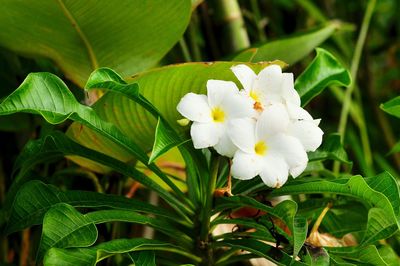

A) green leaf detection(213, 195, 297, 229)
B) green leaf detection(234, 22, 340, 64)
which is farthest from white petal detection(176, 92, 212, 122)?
green leaf detection(234, 22, 340, 64)

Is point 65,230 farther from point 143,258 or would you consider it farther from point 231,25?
point 231,25

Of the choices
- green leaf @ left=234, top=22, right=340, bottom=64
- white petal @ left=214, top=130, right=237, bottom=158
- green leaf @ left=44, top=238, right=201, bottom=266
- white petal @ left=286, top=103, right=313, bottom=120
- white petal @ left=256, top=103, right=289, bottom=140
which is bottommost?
green leaf @ left=44, top=238, right=201, bottom=266

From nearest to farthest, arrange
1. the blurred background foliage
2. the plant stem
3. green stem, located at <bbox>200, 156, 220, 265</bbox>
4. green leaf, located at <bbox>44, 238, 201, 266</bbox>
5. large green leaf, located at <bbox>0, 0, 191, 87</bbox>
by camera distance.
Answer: green leaf, located at <bbox>44, 238, 201, 266</bbox>, green stem, located at <bbox>200, 156, 220, 265</bbox>, large green leaf, located at <bbox>0, 0, 191, 87</bbox>, the blurred background foliage, the plant stem

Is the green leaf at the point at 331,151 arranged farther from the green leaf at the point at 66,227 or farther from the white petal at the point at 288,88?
the green leaf at the point at 66,227

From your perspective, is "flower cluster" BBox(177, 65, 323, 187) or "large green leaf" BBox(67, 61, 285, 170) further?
"large green leaf" BBox(67, 61, 285, 170)

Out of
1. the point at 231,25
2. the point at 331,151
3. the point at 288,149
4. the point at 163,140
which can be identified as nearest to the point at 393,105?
the point at 331,151

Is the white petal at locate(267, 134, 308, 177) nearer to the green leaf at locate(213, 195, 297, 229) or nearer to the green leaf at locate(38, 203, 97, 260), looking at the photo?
the green leaf at locate(213, 195, 297, 229)

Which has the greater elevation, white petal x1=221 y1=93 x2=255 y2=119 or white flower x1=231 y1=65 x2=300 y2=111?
white flower x1=231 y1=65 x2=300 y2=111

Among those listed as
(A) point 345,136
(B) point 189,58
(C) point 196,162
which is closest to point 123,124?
(C) point 196,162
